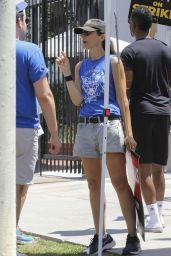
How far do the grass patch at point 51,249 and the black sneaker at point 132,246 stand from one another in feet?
0.42

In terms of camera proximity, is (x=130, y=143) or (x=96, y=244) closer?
(x=130, y=143)

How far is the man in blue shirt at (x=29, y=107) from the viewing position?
5.27m

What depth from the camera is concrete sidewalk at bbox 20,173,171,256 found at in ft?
19.4

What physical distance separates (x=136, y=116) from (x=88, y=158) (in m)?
1.08

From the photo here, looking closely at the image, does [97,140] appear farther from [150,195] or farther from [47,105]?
[150,195]

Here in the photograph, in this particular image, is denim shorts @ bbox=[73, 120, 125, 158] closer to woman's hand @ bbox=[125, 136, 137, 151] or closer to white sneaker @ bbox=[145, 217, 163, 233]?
woman's hand @ bbox=[125, 136, 137, 151]

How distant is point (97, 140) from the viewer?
5.38 meters

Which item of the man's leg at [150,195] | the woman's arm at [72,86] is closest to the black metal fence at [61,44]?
the man's leg at [150,195]

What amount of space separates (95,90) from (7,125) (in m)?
1.36

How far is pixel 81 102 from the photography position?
5555 mm

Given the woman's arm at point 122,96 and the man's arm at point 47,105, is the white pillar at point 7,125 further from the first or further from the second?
the woman's arm at point 122,96

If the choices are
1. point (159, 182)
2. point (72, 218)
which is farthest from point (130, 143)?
point (72, 218)

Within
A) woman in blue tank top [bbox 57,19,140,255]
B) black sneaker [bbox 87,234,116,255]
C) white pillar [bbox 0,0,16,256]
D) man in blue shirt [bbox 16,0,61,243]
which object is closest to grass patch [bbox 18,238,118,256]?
black sneaker [bbox 87,234,116,255]

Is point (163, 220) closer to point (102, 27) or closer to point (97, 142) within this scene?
point (97, 142)
